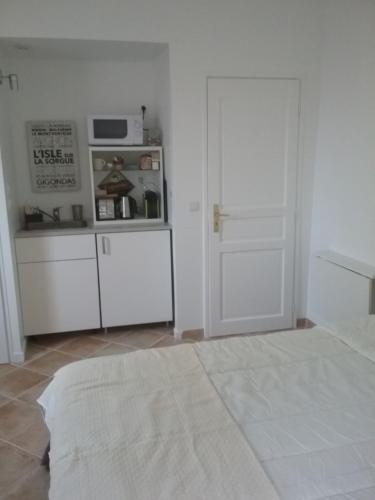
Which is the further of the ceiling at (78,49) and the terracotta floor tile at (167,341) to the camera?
the terracotta floor tile at (167,341)

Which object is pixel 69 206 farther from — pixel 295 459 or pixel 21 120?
pixel 295 459

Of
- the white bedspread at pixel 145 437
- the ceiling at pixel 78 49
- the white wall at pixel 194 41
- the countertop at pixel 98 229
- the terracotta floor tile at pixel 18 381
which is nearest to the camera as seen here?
the white bedspread at pixel 145 437

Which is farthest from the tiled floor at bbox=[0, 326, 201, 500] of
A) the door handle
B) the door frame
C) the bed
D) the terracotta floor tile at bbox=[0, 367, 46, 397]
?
the door handle

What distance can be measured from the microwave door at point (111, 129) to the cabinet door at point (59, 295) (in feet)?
3.37

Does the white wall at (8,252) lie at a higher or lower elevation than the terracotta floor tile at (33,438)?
higher

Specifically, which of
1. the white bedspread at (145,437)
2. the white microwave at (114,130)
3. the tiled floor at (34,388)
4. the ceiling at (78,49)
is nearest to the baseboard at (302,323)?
the tiled floor at (34,388)

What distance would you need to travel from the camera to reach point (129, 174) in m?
3.88

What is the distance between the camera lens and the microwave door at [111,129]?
11.4ft

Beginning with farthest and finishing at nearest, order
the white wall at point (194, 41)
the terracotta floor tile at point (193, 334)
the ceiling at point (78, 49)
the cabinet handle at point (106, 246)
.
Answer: the terracotta floor tile at point (193, 334) < the cabinet handle at point (106, 246) < the ceiling at point (78, 49) < the white wall at point (194, 41)

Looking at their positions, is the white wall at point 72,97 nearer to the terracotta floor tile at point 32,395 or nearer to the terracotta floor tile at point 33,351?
the terracotta floor tile at point 33,351

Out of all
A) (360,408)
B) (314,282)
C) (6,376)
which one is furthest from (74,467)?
(314,282)

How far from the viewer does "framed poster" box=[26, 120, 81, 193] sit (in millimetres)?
3664

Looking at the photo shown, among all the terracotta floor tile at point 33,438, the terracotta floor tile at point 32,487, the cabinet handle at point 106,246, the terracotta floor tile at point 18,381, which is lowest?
the terracotta floor tile at point 32,487

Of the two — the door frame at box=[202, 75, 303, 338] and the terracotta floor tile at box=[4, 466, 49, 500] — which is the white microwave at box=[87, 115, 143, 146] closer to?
the door frame at box=[202, 75, 303, 338]
